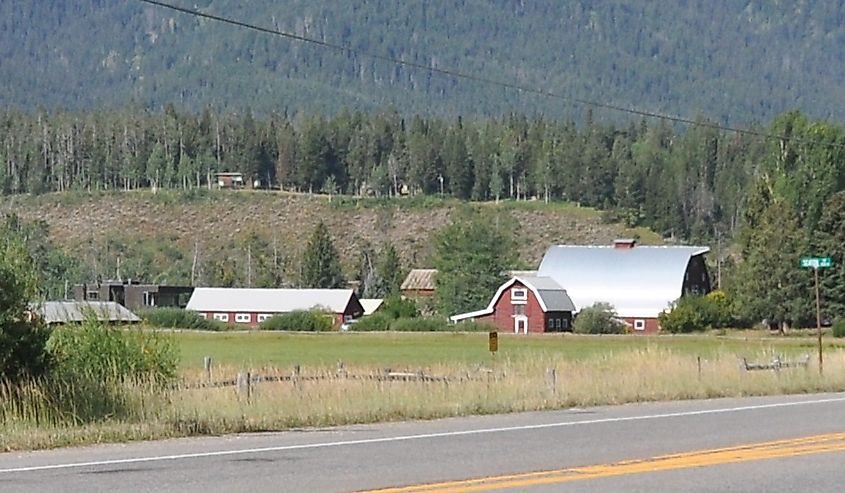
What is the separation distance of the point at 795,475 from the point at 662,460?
188 centimetres

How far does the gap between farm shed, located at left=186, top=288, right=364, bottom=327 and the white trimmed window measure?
564 inches

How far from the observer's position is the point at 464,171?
187250 millimetres

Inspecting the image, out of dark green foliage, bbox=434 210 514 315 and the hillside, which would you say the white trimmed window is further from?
the hillside

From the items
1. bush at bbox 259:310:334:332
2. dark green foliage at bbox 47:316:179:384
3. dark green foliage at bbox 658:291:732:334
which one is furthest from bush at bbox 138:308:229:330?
dark green foliage at bbox 47:316:179:384

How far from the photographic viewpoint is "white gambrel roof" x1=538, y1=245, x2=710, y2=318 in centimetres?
11400

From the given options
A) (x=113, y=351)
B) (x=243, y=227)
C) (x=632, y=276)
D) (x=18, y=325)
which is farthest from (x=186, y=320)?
(x=18, y=325)

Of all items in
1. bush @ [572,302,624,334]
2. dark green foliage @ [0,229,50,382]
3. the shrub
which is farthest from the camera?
bush @ [572,302,624,334]

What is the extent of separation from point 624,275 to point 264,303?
2792 cm

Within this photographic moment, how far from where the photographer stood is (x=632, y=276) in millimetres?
115375

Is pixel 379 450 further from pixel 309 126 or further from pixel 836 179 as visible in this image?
pixel 309 126

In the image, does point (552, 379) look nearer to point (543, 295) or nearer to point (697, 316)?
point (697, 316)

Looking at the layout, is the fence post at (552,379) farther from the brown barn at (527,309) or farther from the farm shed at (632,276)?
the farm shed at (632,276)

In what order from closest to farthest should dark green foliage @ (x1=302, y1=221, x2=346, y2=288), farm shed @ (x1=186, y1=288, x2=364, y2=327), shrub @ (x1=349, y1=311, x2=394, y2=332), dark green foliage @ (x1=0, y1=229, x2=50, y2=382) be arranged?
dark green foliage @ (x1=0, y1=229, x2=50, y2=382) < shrub @ (x1=349, y1=311, x2=394, y2=332) < farm shed @ (x1=186, y1=288, x2=364, y2=327) < dark green foliage @ (x1=302, y1=221, x2=346, y2=288)

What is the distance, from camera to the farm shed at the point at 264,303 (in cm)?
11669
